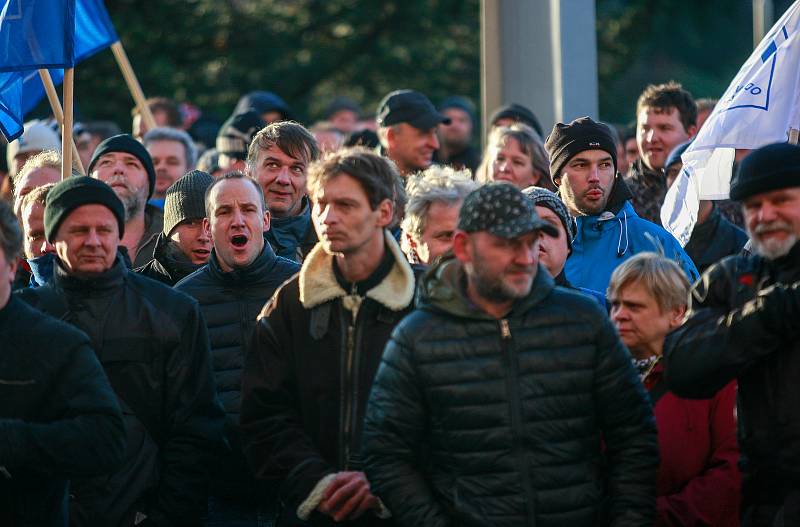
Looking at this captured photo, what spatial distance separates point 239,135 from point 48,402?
5238 millimetres

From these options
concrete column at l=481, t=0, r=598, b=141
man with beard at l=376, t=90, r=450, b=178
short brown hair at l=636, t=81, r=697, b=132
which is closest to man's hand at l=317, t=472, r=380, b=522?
man with beard at l=376, t=90, r=450, b=178

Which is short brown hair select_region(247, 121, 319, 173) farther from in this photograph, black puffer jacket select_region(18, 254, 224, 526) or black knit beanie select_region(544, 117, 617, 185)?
black puffer jacket select_region(18, 254, 224, 526)

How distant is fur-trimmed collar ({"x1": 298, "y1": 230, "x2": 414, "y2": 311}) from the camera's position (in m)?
5.93

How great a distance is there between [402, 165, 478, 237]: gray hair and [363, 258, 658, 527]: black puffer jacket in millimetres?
1206

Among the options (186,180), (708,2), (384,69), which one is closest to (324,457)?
(186,180)

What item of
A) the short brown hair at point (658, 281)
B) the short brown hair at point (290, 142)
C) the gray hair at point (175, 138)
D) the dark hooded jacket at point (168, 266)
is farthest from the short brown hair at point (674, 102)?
the short brown hair at point (658, 281)

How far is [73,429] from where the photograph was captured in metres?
5.57

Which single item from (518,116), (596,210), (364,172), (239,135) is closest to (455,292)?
(364,172)

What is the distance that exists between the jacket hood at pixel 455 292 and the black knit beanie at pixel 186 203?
2.48 metres

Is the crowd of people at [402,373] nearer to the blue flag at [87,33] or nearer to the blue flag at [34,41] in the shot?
the blue flag at [34,41]

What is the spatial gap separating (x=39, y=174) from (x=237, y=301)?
2.33 m

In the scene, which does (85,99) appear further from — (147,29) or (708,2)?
(708,2)

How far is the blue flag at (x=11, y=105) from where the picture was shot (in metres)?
8.49

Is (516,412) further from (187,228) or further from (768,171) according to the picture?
(187,228)
